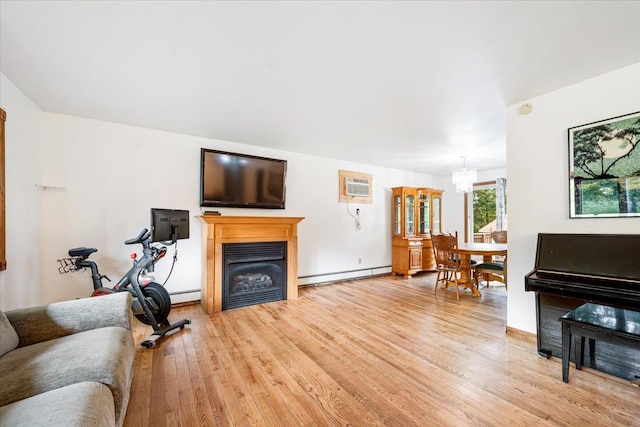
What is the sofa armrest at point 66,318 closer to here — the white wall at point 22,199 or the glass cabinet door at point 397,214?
the white wall at point 22,199

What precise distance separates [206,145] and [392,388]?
368cm

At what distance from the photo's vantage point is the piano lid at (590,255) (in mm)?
1936

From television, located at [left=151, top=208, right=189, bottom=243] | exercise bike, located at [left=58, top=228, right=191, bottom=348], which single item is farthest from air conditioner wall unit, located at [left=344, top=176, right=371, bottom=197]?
exercise bike, located at [left=58, top=228, right=191, bottom=348]

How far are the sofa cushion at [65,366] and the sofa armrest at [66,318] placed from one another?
3.9 inches

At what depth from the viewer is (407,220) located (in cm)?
568

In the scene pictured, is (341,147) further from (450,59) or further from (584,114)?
(584,114)

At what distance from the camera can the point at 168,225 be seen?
2.75 metres

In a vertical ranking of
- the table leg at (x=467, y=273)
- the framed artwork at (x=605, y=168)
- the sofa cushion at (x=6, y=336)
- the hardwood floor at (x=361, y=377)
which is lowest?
the hardwood floor at (x=361, y=377)

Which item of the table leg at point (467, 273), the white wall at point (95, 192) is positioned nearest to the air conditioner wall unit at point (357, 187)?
the white wall at point (95, 192)

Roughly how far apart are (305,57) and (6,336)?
254cm

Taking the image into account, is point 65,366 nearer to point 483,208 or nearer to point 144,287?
point 144,287

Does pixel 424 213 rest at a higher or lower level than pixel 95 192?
lower

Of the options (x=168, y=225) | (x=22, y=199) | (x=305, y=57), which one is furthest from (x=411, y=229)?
(x=22, y=199)

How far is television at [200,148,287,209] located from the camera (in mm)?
3721
